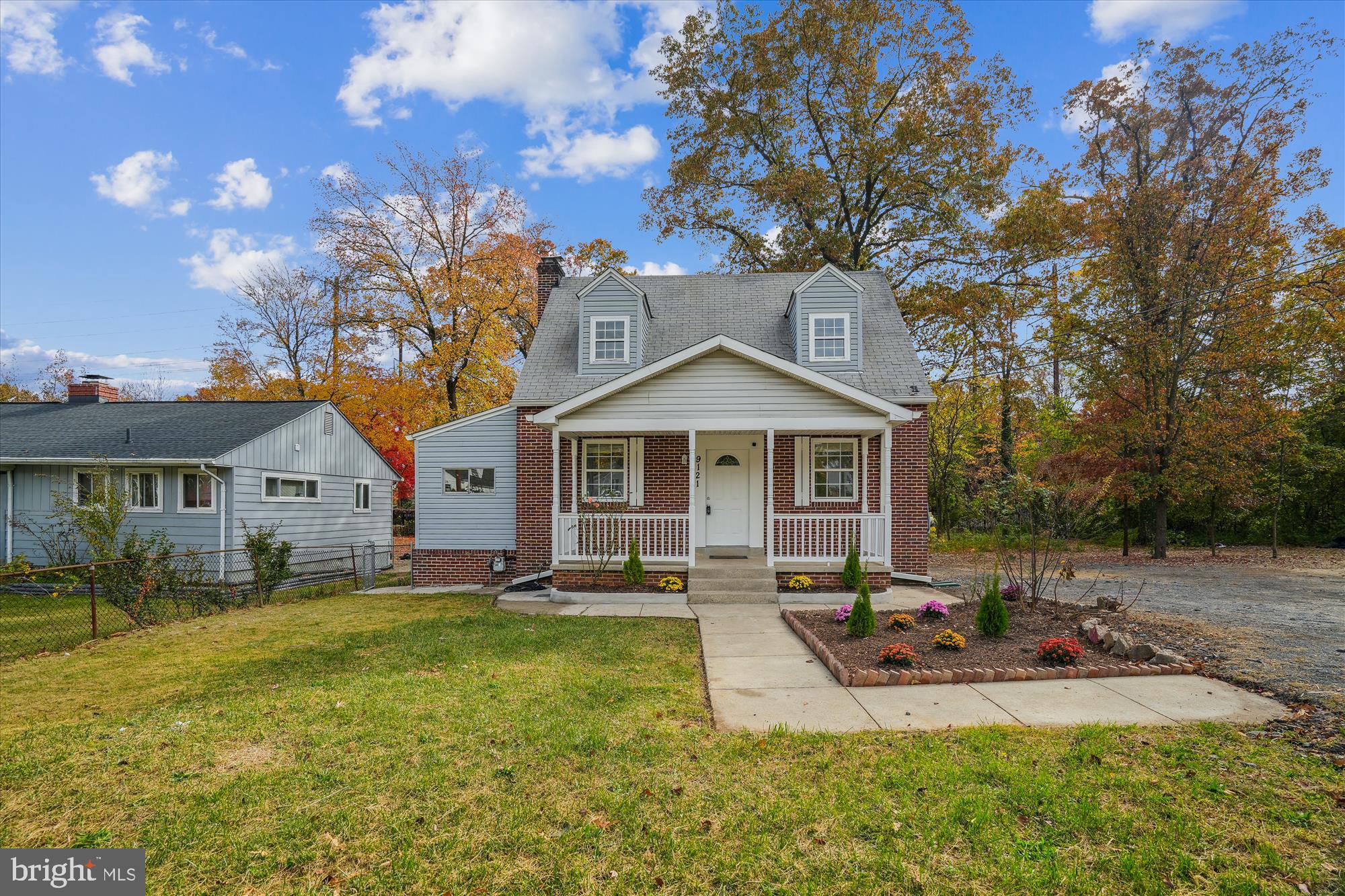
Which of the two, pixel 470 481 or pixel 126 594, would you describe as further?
pixel 470 481

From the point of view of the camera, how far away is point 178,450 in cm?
1388

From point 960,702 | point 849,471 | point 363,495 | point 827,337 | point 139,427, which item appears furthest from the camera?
point 363,495

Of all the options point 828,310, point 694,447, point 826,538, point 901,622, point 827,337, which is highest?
point 828,310

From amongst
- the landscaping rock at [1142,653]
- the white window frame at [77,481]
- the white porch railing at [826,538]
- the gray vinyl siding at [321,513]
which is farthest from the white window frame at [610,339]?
the white window frame at [77,481]

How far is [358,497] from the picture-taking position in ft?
61.4

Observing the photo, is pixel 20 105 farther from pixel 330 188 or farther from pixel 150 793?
pixel 150 793

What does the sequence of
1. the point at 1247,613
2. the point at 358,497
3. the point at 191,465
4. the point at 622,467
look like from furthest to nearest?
the point at 358,497 < the point at 191,465 < the point at 622,467 < the point at 1247,613

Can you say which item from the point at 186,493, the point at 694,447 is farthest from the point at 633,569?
the point at 186,493

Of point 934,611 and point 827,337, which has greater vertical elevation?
point 827,337

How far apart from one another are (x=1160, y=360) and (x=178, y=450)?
83.9 ft

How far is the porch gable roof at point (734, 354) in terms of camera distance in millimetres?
11031

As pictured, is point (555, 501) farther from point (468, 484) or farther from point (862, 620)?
point (862, 620)

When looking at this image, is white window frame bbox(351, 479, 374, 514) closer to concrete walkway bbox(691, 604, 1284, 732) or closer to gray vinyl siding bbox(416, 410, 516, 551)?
gray vinyl siding bbox(416, 410, 516, 551)

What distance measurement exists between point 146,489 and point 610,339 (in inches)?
456
